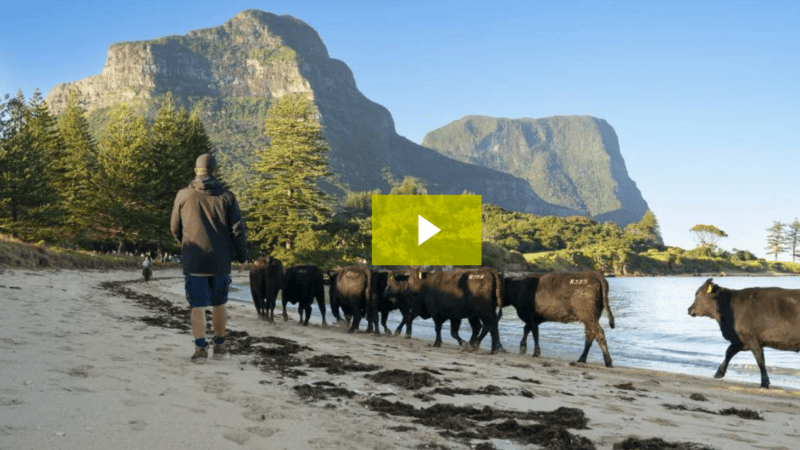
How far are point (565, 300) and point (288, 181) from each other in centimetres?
4433

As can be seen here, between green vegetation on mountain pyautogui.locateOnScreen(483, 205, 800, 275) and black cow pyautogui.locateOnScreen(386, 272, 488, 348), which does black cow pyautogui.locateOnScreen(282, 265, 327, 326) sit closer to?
black cow pyautogui.locateOnScreen(386, 272, 488, 348)

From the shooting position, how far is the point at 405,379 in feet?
19.9

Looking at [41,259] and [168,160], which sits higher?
[168,160]

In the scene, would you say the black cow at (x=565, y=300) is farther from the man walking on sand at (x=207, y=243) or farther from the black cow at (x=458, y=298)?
the man walking on sand at (x=207, y=243)

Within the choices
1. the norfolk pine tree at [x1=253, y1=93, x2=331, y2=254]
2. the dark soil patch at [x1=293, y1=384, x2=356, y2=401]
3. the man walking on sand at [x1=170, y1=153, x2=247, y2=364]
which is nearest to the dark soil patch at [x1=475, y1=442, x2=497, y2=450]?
the dark soil patch at [x1=293, y1=384, x2=356, y2=401]

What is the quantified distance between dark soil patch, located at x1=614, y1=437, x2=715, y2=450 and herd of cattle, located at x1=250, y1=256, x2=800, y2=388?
269 inches

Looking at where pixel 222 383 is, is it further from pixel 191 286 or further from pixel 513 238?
pixel 513 238

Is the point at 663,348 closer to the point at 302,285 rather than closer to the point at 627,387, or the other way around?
the point at 627,387

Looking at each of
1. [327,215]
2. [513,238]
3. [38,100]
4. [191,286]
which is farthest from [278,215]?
[513,238]

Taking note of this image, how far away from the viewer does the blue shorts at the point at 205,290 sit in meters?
6.41

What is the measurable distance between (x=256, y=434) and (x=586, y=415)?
305 centimetres

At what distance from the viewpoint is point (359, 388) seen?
546cm

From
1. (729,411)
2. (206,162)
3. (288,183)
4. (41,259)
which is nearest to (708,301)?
(729,411)
